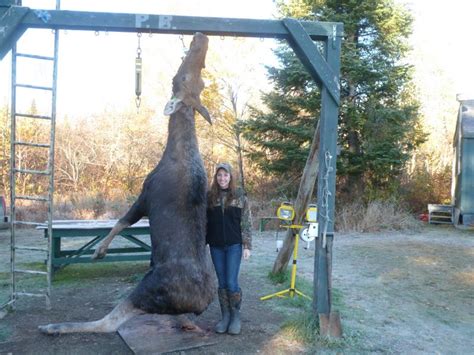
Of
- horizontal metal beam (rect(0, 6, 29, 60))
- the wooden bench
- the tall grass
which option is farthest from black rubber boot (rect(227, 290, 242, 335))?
the wooden bench

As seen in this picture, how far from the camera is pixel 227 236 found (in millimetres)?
4578

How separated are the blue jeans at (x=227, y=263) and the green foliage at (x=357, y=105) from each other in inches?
376

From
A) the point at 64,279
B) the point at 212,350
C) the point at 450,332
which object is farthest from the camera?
the point at 64,279

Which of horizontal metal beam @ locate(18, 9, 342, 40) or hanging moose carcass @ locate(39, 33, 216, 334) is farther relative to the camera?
horizontal metal beam @ locate(18, 9, 342, 40)

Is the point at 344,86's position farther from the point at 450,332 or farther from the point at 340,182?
the point at 450,332

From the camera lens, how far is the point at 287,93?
15070 mm

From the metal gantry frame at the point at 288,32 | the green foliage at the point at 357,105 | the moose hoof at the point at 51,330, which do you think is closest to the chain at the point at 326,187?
the metal gantry frame at the point at 288,32

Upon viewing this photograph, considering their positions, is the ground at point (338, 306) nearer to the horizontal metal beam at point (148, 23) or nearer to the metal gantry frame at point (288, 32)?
the metal gantry frame at point (288, 32)

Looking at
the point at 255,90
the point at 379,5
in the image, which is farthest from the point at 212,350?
the point at 255,90

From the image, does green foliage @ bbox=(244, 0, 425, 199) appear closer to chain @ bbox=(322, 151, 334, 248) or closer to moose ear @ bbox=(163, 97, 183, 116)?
chain @ bbox=(322, 151, 334, 248)

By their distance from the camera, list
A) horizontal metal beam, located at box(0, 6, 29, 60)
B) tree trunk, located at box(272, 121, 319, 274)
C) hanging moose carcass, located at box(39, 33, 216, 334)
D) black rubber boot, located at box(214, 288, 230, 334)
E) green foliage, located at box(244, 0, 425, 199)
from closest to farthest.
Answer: hanging moose carcass, located at box(39, 33, 216, 334)
horizontal metal beam, located at box(0, 6, 29, 60)
black rubber boot, located at box(214, 288, 230, 334)
tree trunk, located at box(272, 121, 319, 274)
green foliage, located at box(244, 0, 425, 199)

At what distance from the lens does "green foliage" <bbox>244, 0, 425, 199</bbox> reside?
1391 centimetres

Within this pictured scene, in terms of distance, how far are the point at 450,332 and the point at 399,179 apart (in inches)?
456

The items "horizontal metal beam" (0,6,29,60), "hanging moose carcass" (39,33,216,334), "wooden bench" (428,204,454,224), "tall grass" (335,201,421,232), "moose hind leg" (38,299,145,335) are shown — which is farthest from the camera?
"wooden bench" (428,204,454,224)
